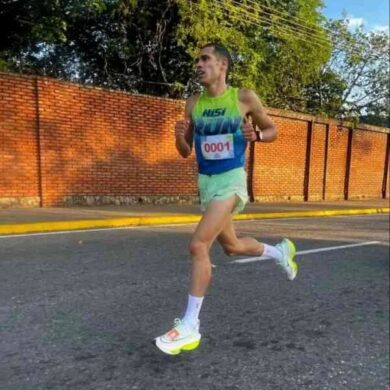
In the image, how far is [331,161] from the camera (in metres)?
22.8

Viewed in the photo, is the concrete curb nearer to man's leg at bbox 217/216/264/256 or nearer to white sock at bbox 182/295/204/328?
man's leg at bbox 217/216/264/256

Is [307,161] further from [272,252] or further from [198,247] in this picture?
[198,247]

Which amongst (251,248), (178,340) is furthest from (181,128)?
(178,340)

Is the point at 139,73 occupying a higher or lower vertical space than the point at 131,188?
higher

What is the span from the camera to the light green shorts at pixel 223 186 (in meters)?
3.46

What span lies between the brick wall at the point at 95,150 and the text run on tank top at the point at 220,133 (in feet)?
31.8

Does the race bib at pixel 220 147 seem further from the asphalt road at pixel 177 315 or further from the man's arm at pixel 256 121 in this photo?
the asphalt road at pixel 177 315

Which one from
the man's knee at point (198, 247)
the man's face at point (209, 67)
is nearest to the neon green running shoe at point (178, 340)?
the man's knee at point (198, 247)

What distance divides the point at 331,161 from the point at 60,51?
1234 cm

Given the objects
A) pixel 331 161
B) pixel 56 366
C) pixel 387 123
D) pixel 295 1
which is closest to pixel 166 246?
pixel 56 366

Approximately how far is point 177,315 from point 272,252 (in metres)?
1.01

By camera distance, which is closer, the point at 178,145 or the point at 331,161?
the point at 178,145

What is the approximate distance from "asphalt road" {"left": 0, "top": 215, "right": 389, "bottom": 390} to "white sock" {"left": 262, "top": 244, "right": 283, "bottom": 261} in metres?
0.59

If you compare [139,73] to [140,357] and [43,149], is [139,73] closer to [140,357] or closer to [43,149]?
[43,149]
